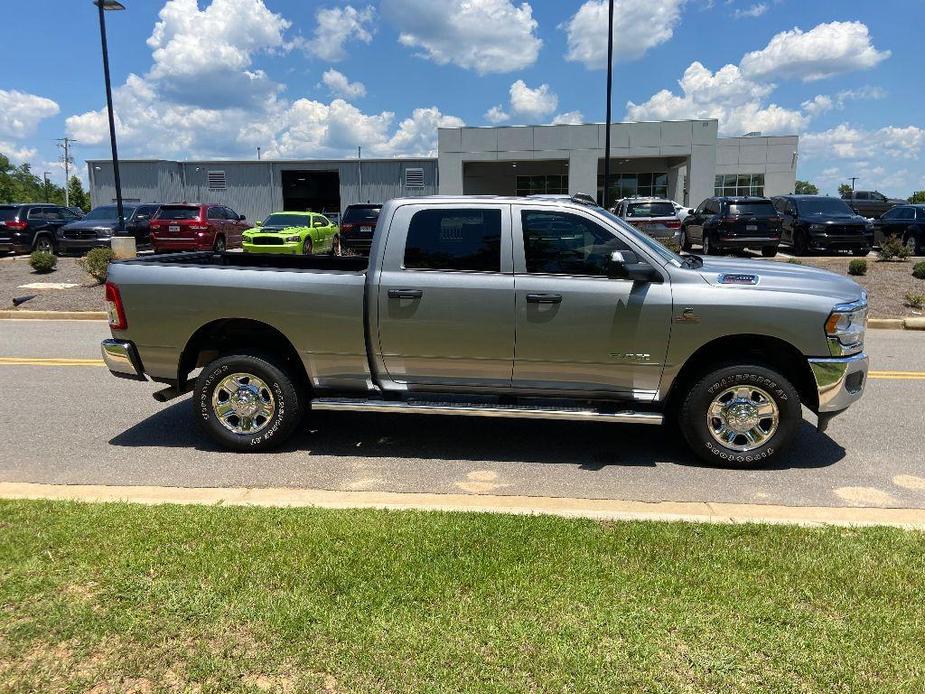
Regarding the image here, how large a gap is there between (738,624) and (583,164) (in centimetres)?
3926

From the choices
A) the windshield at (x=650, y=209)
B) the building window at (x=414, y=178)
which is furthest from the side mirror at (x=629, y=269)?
the building window at (x=414, y=178)

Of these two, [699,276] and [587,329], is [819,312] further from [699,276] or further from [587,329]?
[587,329]

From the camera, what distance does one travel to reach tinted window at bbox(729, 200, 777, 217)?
19158 mm

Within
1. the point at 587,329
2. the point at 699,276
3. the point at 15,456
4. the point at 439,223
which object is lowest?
the point at 15,456

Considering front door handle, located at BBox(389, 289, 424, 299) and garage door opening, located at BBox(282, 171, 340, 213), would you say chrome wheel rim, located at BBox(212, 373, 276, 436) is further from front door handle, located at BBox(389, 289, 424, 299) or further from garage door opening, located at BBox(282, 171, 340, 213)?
garage door opening, located at BBox(282, 171, 340, 213)

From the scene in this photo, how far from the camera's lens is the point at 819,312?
4734 mm

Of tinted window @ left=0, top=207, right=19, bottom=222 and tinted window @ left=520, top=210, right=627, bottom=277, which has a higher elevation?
tinted window @ left=0, top=207, right=19, bottom=222

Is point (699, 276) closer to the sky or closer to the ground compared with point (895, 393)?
closer to the sky

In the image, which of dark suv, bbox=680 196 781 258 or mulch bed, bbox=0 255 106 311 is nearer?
mulch bed, bbox=0 255 106 311

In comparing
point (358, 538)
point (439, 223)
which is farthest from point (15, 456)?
point (439, 223)

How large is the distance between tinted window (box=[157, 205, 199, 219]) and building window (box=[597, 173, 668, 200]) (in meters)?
31.7

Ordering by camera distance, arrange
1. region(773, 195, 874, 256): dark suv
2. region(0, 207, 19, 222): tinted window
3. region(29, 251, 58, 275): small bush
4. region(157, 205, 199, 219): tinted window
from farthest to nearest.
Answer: region(0, 207, 19, 222): tinted window → region(157, 205, 199, 219): tinted window → region(773, 195, 874, 256): dark suv → region(29, 251, 58, 275): small bush

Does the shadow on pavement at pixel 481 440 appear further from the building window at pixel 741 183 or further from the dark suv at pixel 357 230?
the building window at pixel 741 183

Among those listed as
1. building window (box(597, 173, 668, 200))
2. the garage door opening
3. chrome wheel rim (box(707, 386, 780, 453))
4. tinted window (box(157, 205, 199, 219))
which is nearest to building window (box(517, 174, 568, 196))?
building window (box(597, 173, 668, 200))
